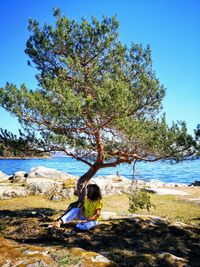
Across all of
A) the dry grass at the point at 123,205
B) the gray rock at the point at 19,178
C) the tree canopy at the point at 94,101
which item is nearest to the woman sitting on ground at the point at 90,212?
the tree canopy at the point at 94,101

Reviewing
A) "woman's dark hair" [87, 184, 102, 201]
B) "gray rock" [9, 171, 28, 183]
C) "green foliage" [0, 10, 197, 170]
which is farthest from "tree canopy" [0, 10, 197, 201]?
"gray rock" [9, 171, 28, 183]

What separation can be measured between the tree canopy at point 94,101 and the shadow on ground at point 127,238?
3030 mm

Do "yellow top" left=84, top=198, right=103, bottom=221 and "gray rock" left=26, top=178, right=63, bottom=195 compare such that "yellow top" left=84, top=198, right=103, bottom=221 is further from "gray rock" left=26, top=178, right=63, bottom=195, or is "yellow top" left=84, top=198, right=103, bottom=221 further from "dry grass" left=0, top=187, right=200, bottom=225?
"gray rock" left=26, top=178, right=63, bottom=195

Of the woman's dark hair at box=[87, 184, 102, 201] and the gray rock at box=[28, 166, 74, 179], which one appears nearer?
the woman's dark hair at box=[87, 184, 102, 201]

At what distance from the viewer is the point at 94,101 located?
29.2 feet

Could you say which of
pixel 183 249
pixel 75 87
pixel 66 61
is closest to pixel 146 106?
pixel 75 87

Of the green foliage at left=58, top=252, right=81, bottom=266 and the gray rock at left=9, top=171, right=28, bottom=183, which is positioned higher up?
the green foliage at left=58, top=252, right=81, bottom=266

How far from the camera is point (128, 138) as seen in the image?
10336 millimetres

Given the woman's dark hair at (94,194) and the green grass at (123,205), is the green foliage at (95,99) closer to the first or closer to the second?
the woman's dark hair at (94,194)

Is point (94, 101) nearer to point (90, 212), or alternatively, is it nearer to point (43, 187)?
point (90, 212)

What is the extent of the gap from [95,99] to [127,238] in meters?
5.17

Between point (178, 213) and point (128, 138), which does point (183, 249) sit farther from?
point (178, 213)

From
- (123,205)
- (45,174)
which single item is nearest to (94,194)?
(123,205)

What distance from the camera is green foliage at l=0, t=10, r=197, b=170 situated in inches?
360
